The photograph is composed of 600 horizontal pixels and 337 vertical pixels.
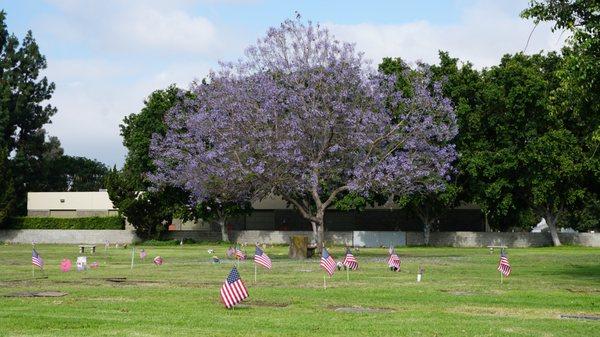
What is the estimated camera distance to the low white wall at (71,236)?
3511 inches

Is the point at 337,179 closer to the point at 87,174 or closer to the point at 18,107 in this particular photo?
the point at 18,107

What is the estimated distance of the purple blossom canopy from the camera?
163 feet

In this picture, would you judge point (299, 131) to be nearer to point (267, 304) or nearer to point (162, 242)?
point (267, 304)

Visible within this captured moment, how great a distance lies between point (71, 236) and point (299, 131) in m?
47.9

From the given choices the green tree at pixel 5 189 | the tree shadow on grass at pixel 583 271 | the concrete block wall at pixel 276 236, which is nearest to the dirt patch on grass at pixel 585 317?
the tree shadow on grass at pixel 583 271

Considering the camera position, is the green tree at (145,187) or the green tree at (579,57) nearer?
the green tree at (579,57)

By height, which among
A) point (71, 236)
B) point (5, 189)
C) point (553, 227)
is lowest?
point (71, 236)

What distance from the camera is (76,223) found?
9081 cm

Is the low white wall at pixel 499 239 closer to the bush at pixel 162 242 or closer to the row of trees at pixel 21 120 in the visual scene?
the bush at pixel 162 242

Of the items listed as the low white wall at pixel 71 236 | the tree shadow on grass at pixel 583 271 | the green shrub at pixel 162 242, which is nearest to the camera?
the tree shadow on grass at pixel 583 271

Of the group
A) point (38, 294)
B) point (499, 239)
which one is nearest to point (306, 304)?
point (38, 294)

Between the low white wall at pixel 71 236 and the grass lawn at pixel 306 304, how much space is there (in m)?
52.4

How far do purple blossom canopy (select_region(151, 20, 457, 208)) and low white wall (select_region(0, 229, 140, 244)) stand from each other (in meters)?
38.0

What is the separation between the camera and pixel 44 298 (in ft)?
80.5
